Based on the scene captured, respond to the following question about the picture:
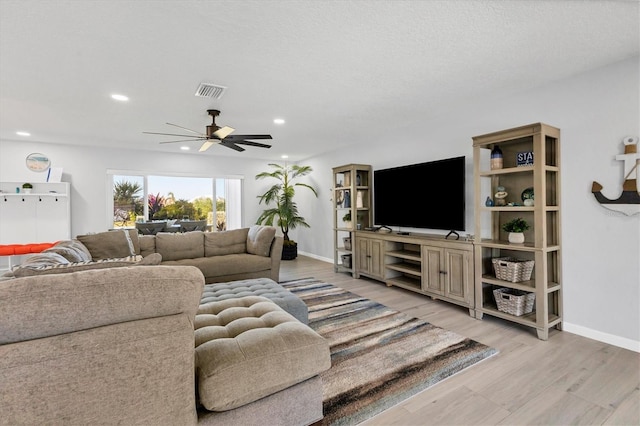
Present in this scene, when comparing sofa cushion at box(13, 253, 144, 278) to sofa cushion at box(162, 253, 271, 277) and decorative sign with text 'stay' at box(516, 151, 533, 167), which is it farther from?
decorative sign with text 'stay' at box(516, 151, 533, 167)

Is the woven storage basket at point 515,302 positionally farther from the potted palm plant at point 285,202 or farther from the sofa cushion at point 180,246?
the potted palm plant at point 285,202

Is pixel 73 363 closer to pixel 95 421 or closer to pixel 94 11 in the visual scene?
pixel 95 421

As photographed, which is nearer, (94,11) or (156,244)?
(94,11)

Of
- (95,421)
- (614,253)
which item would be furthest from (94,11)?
(614,253)

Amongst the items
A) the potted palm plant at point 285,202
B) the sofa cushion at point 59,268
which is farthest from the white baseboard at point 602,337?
the potted palm plant at point 285,202

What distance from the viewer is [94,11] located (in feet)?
5.88

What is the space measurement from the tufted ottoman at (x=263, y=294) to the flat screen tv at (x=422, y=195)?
85.1 inches

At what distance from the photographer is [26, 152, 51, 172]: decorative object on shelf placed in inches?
206

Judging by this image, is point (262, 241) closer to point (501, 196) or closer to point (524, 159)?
point (501, 196)

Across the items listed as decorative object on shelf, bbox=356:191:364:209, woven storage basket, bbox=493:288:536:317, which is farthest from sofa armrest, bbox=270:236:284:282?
woven storage basket, bbox=493:288:536:317

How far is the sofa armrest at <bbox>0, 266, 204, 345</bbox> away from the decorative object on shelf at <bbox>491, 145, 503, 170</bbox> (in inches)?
117

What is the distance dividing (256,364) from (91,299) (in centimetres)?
70

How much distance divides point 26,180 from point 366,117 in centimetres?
598

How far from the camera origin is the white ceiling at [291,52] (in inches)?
71.5
